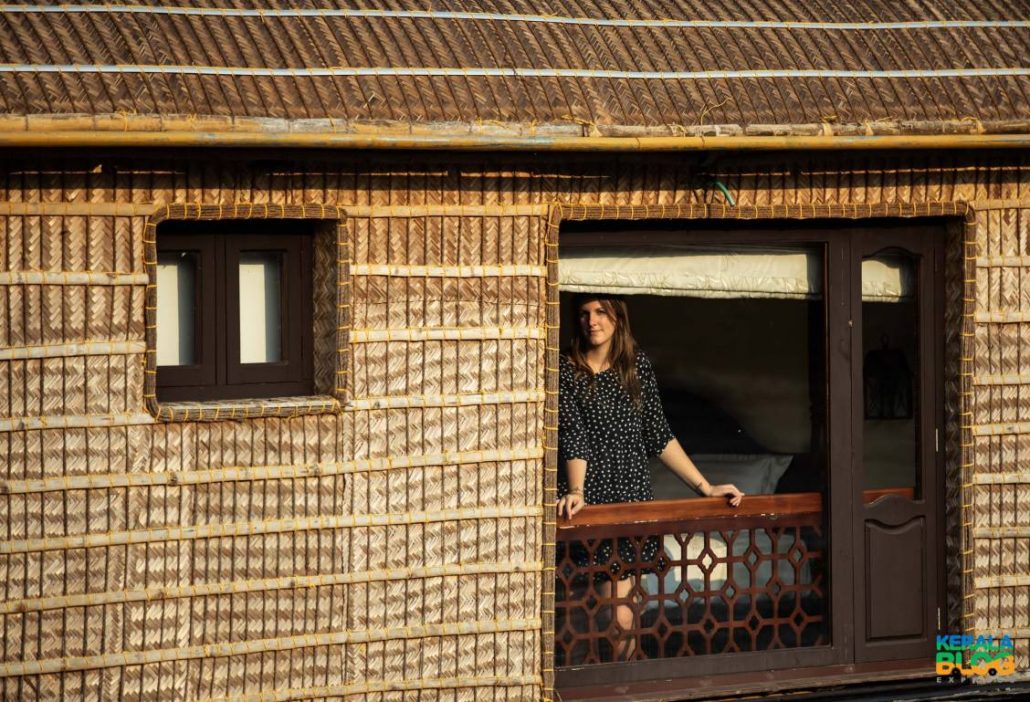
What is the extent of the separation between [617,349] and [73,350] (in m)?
2.34

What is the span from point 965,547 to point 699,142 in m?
2.15

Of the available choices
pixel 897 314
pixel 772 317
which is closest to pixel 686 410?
pixel 772 317

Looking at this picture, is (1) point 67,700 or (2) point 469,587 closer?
(1) point 67,700

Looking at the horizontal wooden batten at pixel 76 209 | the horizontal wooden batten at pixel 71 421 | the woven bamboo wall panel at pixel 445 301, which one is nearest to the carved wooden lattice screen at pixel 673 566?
the woven bamboo wall panel at pixel 445 301

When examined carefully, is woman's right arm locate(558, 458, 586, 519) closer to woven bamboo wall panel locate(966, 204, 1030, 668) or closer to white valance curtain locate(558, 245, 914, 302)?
white valance curtain locate(558, 245, 914, 302)

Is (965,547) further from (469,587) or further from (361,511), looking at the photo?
(361,511)

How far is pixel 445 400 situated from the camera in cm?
627

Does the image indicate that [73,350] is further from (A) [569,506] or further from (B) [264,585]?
(A) [569,506]

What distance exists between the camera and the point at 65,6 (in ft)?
19.6

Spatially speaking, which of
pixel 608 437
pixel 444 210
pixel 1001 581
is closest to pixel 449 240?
pixel 444 210

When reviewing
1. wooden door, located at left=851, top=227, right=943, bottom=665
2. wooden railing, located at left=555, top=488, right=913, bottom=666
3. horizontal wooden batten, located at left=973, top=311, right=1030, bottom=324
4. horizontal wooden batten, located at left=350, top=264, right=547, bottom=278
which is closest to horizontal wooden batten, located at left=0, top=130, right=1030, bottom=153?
horizontal wooden batten, located at left=350, top=264, right=547, bottom=278

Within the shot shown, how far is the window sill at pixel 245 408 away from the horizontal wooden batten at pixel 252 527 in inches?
15.6

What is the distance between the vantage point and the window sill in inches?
232

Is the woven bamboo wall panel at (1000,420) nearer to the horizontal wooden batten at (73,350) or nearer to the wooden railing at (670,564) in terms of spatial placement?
the wooden railing at (670,564)
